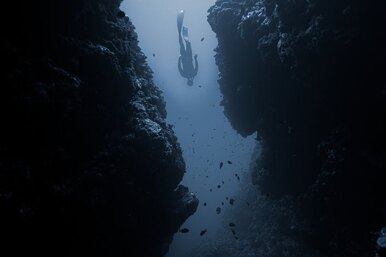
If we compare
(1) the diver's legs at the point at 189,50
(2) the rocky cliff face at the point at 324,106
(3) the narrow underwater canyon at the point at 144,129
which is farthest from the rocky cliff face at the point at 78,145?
(1) the diver's legs at the point at 189,50

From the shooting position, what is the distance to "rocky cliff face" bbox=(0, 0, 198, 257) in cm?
755

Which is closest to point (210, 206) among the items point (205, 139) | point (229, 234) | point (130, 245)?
point (205, 139)

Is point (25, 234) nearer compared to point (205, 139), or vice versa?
point (25, 234)

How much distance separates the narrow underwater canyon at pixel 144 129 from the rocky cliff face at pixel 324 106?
52mm

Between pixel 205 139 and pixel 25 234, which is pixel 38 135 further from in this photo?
pixel 205 139

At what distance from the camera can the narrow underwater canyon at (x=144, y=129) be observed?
7961mm

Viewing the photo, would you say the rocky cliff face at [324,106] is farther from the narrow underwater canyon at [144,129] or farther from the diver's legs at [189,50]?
the diver's legs at [189,50]

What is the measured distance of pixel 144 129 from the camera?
1129 centimetres

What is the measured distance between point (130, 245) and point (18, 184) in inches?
204

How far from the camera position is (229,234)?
113ft

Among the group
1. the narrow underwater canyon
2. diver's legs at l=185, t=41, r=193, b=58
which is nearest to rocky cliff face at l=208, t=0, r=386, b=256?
the narrow underwater canyon

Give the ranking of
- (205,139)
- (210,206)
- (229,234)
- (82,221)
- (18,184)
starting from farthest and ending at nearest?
(205,139) → (210,206) → (229,234) → (82,221) → (18,184)

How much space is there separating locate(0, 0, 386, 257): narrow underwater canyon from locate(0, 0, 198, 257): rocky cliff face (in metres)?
0.04

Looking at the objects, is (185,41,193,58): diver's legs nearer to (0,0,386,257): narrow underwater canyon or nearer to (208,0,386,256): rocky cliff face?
(208,0,386,256): rocky cliff face
